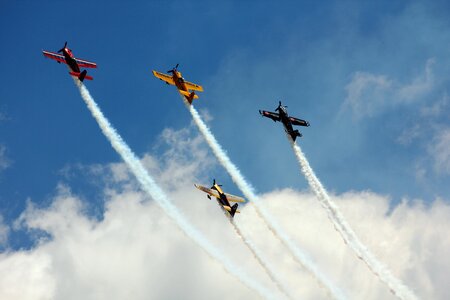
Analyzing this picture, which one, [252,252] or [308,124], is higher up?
[308,124]

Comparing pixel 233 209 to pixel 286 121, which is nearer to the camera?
pixel 286 121

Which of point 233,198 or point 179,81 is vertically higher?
A: point 179,81

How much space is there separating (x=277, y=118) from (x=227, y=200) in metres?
22.0

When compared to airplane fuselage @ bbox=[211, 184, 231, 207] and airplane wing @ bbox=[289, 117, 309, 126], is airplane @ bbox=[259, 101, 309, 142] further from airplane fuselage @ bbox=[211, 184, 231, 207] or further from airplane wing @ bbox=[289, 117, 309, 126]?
airplane fuselage @ bbox=[211, 184, 231, 207]

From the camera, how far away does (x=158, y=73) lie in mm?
109938

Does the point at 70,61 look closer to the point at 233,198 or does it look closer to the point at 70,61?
the point at 70,61

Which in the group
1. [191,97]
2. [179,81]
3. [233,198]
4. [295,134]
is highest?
[179,81]

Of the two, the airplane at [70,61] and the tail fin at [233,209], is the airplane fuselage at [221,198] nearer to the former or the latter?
the tail fin at [233,209]

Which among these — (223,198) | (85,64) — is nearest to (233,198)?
(223,198)

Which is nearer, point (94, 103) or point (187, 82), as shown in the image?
point (94, 103)

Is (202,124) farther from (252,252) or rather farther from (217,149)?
(252,252)

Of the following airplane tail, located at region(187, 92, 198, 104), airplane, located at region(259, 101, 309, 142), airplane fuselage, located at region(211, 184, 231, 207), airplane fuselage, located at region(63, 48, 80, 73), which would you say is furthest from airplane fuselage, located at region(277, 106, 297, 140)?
airplane fuselage, located at region(63, 48, 80, 73)

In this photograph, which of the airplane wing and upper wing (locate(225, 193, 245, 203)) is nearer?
the airplane wing

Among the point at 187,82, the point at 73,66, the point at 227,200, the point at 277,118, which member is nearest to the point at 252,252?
the point at 227,200
